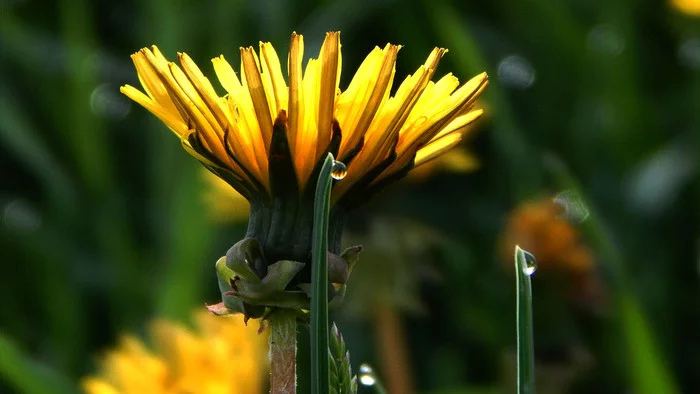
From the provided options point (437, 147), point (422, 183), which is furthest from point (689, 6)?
point (437, 147)

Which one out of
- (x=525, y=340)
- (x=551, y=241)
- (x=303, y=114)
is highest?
(x=551, y=241)

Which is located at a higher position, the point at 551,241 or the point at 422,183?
the point at 422,183

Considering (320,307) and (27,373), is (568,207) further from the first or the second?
(320,307)

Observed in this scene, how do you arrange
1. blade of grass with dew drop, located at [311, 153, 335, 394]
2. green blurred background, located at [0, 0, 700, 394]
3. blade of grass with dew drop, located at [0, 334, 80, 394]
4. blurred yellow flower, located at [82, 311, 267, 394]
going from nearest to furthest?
blade of grass with dew drop, located at [311, 153, 335, 394], blurred yellow flower, located at [82, 311, 267, 394], blade of grass with dew drop, located at [0, 334, 80, 394], green blurred background, located at [0, 0, 700, 394]

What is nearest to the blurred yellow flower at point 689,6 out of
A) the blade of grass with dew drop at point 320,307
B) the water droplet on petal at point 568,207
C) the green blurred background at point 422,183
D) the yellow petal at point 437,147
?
the green blurred background at point 422,183

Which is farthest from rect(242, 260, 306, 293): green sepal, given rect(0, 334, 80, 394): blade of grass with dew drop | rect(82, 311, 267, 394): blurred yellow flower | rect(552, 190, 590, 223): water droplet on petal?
rect(552, 190, 590, 223): water droplet on petal

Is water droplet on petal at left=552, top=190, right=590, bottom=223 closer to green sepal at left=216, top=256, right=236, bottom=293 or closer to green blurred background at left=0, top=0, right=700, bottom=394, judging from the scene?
green blurred background at left=0, top=0, right=700, bottom=394

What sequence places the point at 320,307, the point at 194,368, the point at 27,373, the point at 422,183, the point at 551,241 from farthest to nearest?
the point at 422,183 → the point at 551,241 → the point at 27,373 → the point at 194,368 → the point at 320,307
